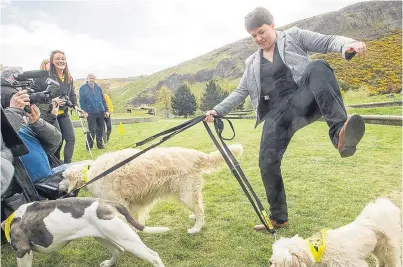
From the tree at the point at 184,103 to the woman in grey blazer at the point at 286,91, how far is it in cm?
1815

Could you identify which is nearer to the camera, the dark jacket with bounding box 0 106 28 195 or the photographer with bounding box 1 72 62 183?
the dark jacket with bounding box 0 106 28 195

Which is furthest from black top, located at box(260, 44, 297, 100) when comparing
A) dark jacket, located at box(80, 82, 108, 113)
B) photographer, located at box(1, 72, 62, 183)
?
dark jacket, located at box(80, 82, 108, 113)

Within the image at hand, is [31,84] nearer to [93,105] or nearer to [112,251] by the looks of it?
[112,251]

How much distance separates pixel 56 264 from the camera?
3.60 meters

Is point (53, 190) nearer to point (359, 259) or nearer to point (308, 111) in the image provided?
point (308, 111)

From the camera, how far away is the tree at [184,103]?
23.1 metres

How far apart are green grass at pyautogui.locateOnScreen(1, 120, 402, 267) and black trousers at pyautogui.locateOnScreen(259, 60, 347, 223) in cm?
60

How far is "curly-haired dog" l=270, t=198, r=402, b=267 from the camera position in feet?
8.57

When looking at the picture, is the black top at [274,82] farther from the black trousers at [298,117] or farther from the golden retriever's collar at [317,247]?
the golden retriever's collar at [317,247]

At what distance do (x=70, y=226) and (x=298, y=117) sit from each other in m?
2.55

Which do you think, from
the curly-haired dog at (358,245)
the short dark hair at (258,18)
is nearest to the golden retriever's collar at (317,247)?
the curly-haired dog at (358,245)

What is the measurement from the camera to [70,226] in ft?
9.87

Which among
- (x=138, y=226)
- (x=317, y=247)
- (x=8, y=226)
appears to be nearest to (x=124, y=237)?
(x=138, y=226)

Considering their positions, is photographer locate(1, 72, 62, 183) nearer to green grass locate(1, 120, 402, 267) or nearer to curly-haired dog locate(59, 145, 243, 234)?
curly-haired dog locate(59, 145, 243, 234)
